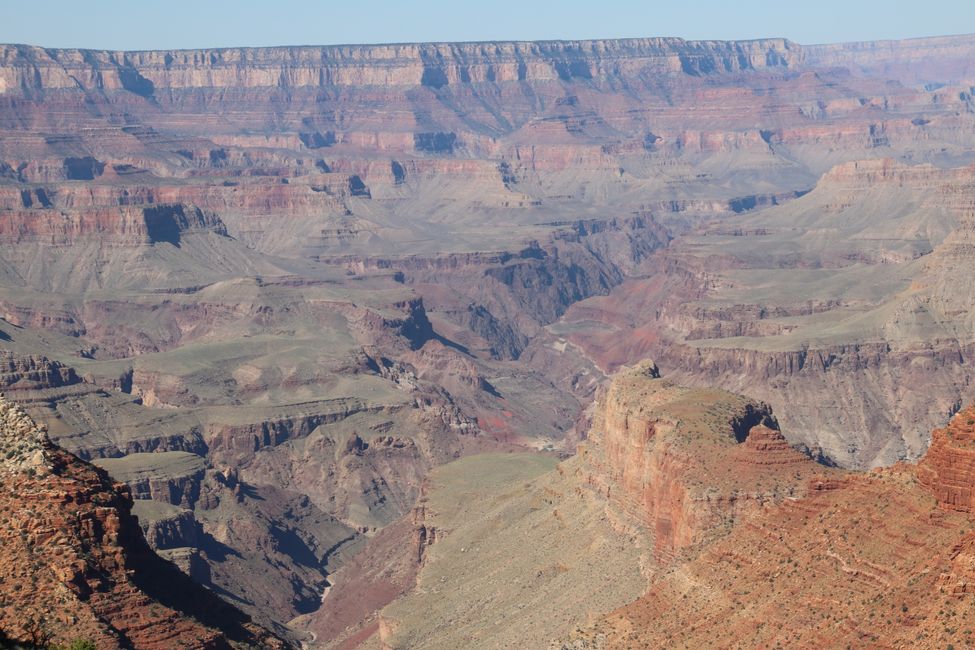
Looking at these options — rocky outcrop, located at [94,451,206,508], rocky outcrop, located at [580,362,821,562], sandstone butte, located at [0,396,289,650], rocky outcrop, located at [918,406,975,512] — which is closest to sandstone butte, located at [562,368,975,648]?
rocky outcrop, located at [918,406,975,512]

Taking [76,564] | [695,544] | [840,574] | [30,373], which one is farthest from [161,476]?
[840,574]

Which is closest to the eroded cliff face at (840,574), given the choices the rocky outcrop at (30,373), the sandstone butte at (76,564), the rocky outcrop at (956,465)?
the rocky outcrop at (956,465)

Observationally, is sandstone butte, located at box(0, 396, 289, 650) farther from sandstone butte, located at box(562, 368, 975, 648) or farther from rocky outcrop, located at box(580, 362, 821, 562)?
rocky outcrop, located at box(580, 362, 821, 562)

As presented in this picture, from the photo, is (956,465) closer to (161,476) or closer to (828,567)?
(828,567)

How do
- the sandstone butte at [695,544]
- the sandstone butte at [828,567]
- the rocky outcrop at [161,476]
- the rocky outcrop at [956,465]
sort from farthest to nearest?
the rocky outcrop at [161,476] < the rocky outcrop at [956,465] < the sandstone butte at [695,544] < the sandstone butte at [828,567]

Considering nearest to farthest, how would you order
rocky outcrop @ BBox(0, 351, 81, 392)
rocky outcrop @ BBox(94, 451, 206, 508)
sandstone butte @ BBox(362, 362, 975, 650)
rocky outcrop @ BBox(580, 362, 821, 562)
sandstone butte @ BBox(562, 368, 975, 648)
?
sandstone butte @ BBox(562, 368, 975, 648) < sandstone butte @ BBox(362, 362, 975, 650) < rocky outcrop @ BBox(580, 362, 821, 562) < rocky outcrop @ BBox(94, 451, 206, 508) < rocky outcrop @ BBox(0, 351, 81, 392)

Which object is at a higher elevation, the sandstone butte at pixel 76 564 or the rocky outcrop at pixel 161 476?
the sandstone butte at pixel 76 564

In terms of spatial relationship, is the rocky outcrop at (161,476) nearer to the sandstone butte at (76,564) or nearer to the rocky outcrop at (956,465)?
the sandstone butte at (76,564)

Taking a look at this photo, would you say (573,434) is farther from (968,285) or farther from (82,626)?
(82,626)

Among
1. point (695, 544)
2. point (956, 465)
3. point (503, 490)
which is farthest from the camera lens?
point (503, 490)

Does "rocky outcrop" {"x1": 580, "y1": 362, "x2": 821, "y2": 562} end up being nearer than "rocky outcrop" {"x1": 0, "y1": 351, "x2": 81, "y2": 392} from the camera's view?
Yes
